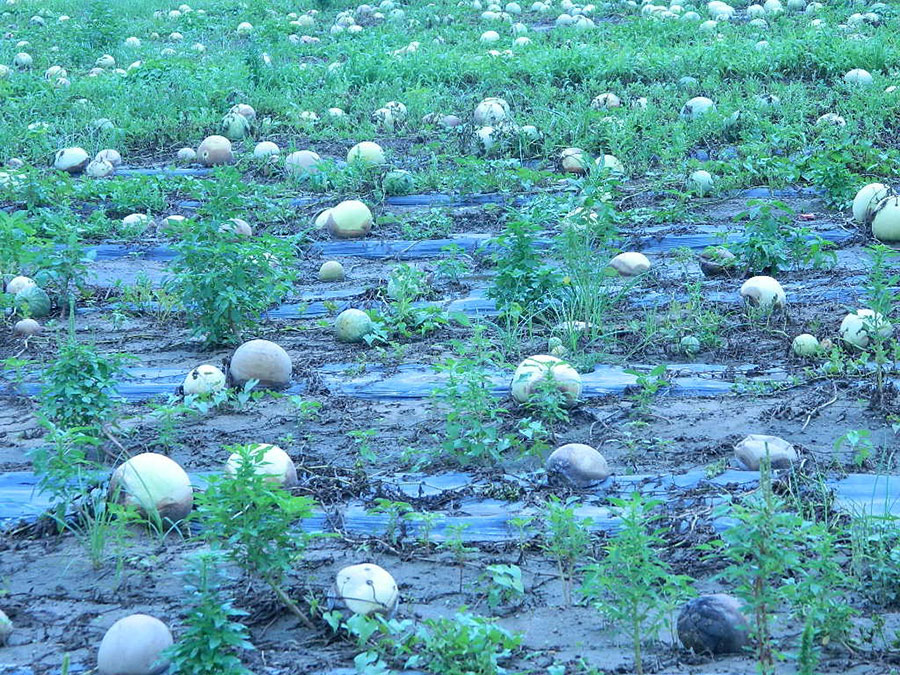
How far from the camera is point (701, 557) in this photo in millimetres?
3082

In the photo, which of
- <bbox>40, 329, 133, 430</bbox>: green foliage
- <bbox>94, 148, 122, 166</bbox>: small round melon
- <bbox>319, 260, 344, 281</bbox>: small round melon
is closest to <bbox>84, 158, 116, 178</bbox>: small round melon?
<bbox>94, 148, 122, 166</bbox>: small round melon

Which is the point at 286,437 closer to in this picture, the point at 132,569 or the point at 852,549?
the point at 132,569

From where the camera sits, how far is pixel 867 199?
5.80 metres

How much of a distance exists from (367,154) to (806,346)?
344 centimetres

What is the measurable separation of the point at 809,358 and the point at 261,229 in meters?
3.18

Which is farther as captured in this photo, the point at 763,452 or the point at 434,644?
the point at 763,452

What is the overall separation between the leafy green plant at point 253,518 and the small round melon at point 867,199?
13.0 ft

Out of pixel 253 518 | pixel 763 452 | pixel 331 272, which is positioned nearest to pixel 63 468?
pixel 253 518

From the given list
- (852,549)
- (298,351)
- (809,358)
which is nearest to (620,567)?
(852,549)

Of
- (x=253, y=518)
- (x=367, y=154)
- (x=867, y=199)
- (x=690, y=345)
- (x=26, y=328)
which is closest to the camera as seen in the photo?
(x=253, y=518)

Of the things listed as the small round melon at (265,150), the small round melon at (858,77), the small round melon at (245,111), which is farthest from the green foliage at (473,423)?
the small round melon at (858,77)

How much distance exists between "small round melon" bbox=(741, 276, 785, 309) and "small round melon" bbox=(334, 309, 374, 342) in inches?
63.2

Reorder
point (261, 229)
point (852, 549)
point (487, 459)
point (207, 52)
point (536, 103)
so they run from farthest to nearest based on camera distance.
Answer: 1. point (207, 52)
2. point (536, 103)
3. point (261, 229)
4. point (487, 459)
5. point (852, 549)

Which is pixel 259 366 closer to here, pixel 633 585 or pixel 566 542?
pixel 566 542
